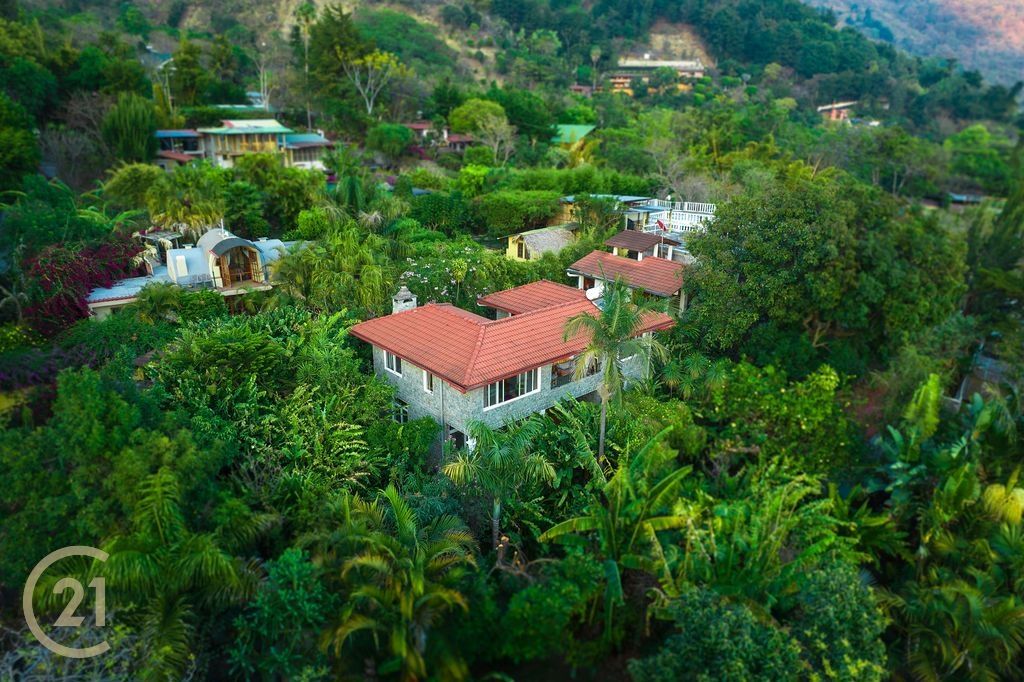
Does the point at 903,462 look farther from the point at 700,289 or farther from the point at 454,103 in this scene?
the point at 454,103

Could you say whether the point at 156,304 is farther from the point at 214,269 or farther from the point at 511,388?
the point at 511,388

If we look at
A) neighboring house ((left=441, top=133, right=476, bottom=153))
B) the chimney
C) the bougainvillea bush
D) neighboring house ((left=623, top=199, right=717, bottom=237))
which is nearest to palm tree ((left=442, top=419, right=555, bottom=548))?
the chimney

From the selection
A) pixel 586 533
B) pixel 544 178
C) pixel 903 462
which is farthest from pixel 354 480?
pixel 544 178

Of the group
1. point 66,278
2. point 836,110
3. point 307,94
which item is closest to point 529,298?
point 66,278

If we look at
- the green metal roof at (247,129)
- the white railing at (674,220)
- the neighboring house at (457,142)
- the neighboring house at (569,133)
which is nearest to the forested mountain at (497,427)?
the white railing at (674,220)

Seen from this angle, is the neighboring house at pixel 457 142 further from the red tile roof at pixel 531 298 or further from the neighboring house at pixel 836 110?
the neighboring house at pixel 836 110

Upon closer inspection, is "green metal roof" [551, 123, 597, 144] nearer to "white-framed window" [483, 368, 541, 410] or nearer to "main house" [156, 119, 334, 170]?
"main house" [156, 119, 334, 170]
